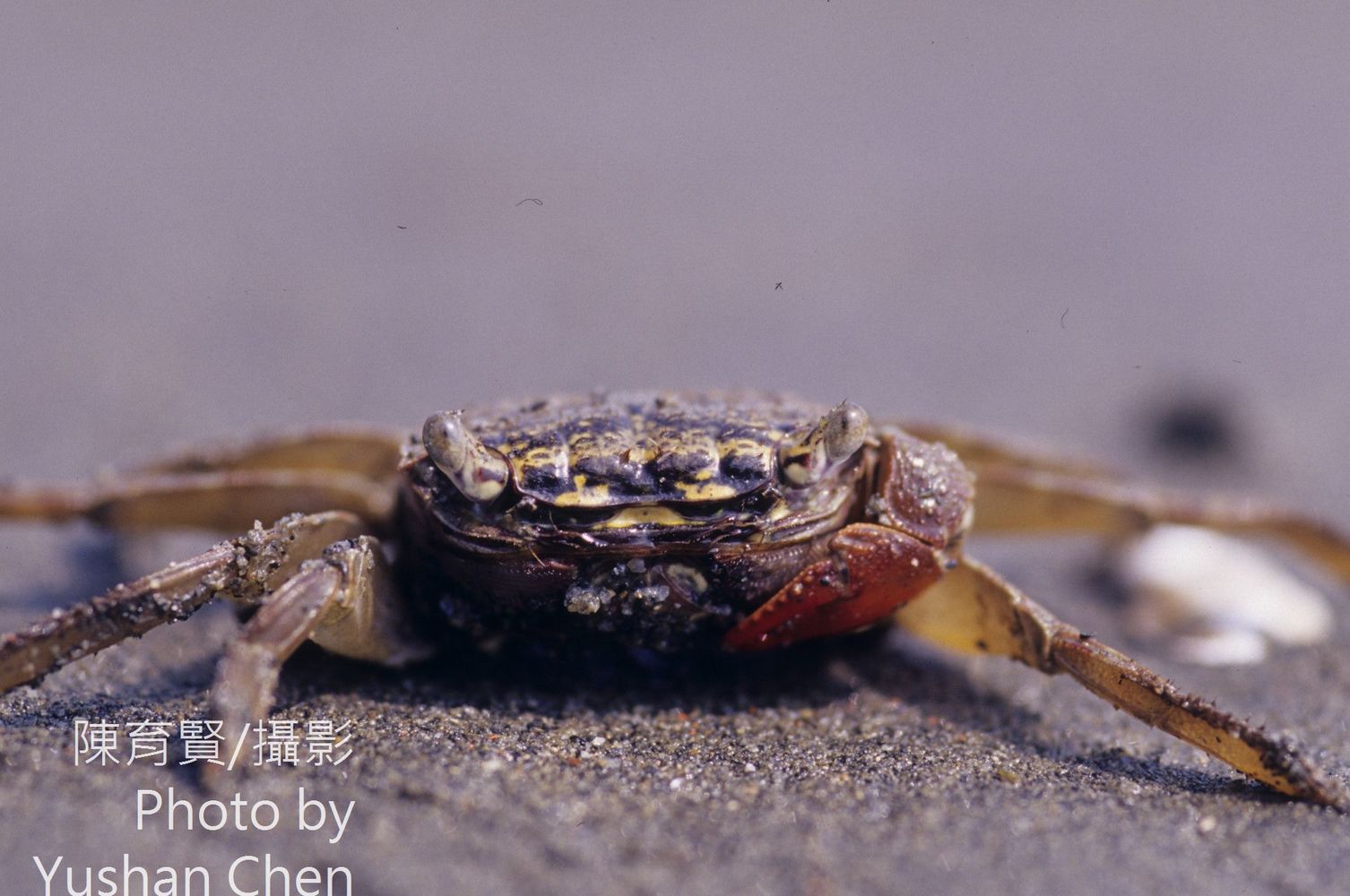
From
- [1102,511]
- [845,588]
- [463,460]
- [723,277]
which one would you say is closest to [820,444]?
[845,588]

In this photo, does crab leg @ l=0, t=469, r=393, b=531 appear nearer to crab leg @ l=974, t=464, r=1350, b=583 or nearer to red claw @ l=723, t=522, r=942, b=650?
red claw @ l=723, t=522, r=942, b=650

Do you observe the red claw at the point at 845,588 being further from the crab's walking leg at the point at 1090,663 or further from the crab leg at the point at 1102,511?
the crab leg at the point at 1102,511

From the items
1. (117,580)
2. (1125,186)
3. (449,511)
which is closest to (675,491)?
(449,511)

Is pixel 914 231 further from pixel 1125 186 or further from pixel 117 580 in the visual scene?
pixel 117 580

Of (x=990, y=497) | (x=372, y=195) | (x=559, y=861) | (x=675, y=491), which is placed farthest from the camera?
(x=372, y=195)

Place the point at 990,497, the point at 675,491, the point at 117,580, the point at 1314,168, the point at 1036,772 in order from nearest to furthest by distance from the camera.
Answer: the point at 675,491 → the point at 1036,772 → the point at 990,497 → the point at 117,580 → the point at 1314,168

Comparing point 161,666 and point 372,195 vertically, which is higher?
point 372,195

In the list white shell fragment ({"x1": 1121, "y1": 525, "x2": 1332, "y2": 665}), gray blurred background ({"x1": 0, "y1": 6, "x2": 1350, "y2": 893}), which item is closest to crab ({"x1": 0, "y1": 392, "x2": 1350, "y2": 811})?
gray blurred background ({"x1": 0, "y1": 6, "x2": 1350, "y2": 893})
